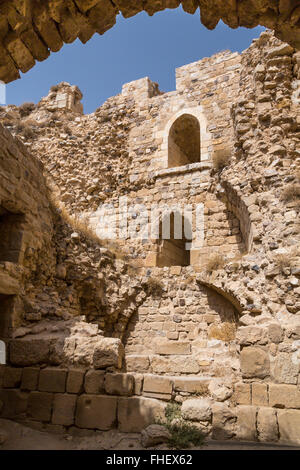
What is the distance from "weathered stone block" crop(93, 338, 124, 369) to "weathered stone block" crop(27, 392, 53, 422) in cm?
76

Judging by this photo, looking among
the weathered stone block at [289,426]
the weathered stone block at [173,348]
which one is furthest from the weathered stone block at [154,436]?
the weathered stone block at [173,348]

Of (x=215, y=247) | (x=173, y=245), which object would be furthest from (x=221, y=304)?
(x=173, y=245)

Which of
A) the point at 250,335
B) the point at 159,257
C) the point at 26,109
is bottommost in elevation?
the point at 250,335

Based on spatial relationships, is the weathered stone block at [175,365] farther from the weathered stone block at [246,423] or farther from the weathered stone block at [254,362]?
the weathered stone block at [246,423]

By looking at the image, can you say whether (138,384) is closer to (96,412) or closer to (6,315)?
(96,412)

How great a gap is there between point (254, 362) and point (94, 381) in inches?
84.4

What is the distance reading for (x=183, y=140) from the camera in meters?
12.2

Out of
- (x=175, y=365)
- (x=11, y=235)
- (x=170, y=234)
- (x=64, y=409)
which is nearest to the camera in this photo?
(x=64, y=409)

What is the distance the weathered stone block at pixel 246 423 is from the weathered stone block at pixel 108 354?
1.67 m

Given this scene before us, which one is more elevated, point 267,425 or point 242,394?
point 242,394

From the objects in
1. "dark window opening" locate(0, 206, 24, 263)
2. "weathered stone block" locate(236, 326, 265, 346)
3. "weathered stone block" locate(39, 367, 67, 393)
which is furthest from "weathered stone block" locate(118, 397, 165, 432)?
"dark window opening" locate(0, 206, 24, 263)

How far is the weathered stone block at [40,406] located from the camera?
14.7ft

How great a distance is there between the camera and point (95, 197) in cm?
1149

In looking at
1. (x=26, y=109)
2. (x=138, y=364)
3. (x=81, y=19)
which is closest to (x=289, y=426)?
(x=138, y=364)
